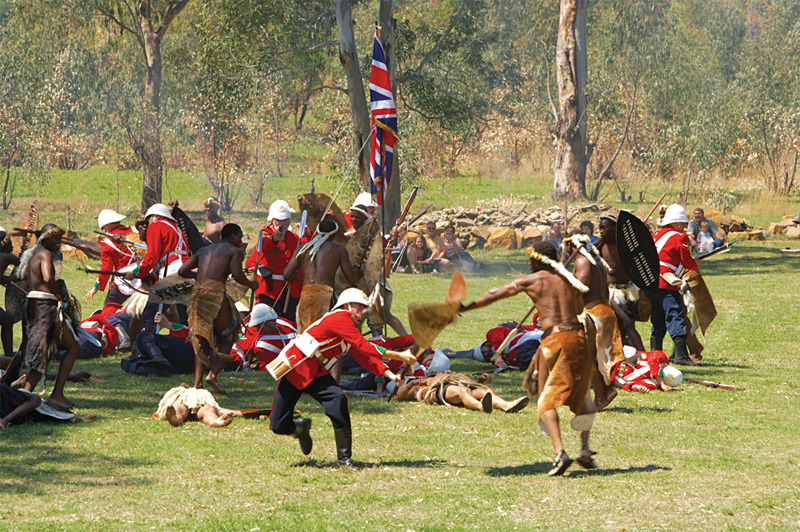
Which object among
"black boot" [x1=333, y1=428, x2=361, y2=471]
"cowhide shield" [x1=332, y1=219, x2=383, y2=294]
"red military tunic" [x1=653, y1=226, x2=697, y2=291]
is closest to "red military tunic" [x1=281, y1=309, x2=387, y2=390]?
"black boot" [x1=333, y1=428, x2=361, y2=471]

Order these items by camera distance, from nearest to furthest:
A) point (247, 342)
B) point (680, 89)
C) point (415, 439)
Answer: point (415, 439) < point (247, 342) < point (680, 89)

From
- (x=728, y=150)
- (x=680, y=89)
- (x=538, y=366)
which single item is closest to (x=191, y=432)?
(x=538, y=366)

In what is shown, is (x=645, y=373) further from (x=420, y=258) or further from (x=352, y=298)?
(x=420, y=258)

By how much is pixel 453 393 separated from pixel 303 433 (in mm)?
2503

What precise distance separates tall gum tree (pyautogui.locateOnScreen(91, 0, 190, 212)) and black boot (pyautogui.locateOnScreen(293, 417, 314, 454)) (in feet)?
81.0

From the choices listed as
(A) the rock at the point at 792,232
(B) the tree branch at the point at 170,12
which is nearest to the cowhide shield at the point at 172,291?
(A) the rock at the point at 792,232

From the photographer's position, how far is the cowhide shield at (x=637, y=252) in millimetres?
10422

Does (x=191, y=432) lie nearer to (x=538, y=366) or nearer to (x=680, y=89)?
(x=538, y=366)

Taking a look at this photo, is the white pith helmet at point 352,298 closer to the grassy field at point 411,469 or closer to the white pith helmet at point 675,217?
the grassy field at point 411,469

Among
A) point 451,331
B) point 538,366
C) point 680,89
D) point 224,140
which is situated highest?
point 680,89

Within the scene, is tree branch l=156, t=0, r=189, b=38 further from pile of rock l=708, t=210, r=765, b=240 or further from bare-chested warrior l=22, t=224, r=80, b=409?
bare-chested warrior l=22, t=224, r=80, b=409

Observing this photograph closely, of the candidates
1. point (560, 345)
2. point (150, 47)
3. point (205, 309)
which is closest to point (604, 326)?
point (560, 345)

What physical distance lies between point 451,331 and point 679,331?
4271 mm

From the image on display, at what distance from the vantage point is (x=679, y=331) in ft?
39.8
